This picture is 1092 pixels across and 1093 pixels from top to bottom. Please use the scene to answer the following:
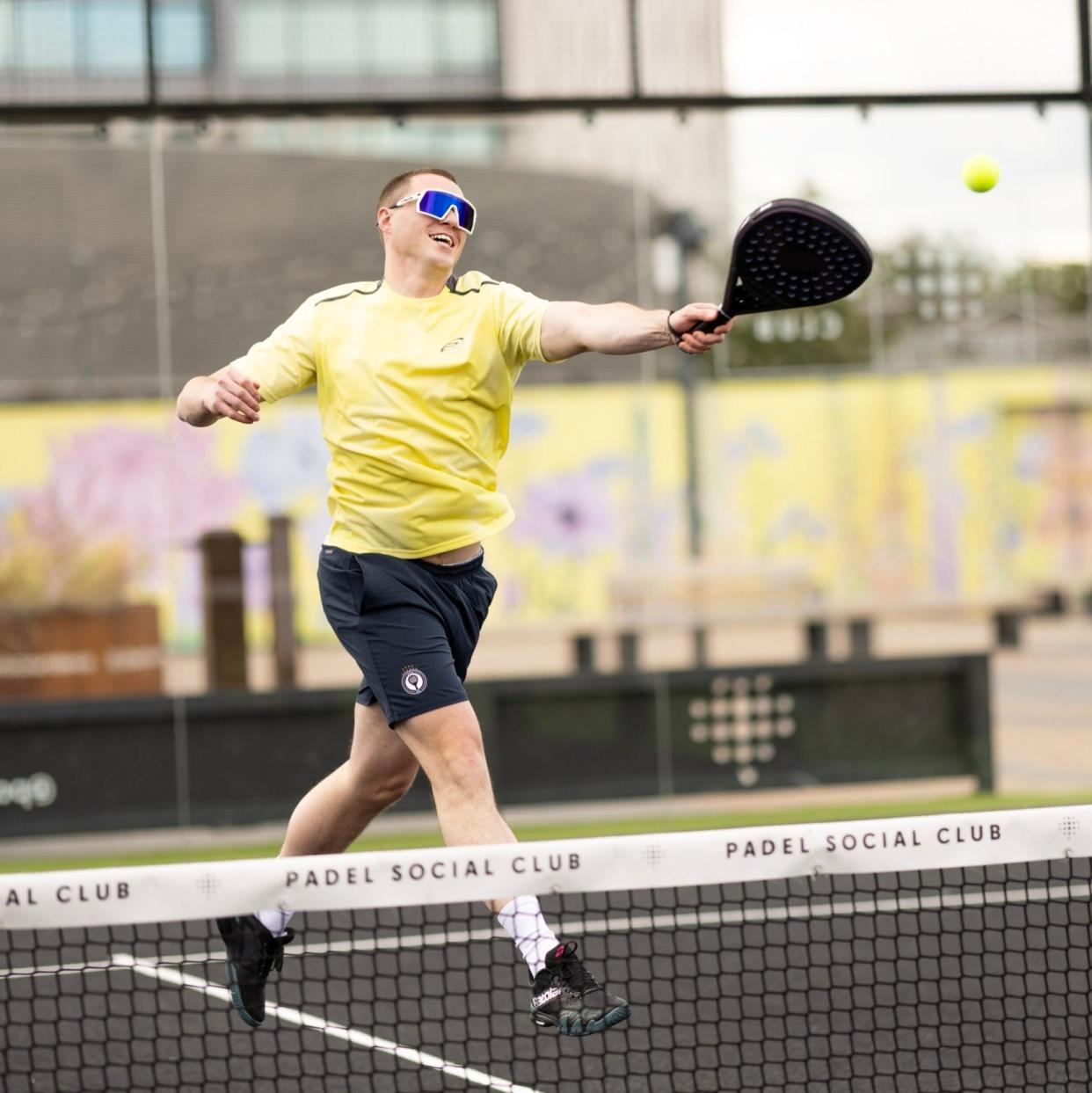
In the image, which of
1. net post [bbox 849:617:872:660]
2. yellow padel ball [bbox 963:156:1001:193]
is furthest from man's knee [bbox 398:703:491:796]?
net post [bbox 849:617:872:660]

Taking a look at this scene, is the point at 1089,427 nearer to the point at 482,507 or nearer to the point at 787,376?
the point at 787,376

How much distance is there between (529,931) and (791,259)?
1.46 metres

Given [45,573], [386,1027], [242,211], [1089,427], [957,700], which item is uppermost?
[242,211]

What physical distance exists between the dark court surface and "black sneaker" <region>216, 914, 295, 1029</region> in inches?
4.5

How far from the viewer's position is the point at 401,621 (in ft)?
12.5

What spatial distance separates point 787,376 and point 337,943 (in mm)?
5400

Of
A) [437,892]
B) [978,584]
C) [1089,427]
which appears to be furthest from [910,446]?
[437,892]

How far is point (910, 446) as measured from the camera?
11.6 m

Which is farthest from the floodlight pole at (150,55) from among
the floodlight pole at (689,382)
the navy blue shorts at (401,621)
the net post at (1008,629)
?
the net post at (1008,629)

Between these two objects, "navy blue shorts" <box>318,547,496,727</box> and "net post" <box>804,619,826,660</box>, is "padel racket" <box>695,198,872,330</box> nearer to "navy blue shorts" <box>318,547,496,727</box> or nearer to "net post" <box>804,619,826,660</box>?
"navy blue shorts" <box>318,547,496,727</box>

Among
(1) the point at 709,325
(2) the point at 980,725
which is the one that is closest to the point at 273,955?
(1) the point at 709,325

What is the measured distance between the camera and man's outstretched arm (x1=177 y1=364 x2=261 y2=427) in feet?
11.8

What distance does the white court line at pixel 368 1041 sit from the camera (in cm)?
417

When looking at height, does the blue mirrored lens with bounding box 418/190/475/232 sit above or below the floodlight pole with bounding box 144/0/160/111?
below
